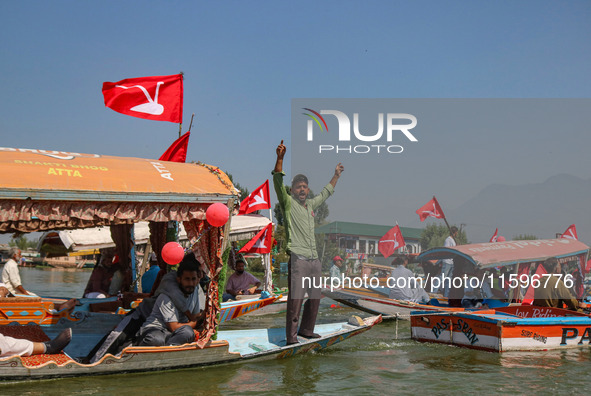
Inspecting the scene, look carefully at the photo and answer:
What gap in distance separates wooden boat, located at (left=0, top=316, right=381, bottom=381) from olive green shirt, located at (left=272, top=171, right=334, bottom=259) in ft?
4.57

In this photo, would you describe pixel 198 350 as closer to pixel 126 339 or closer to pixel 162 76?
pixel 126 339

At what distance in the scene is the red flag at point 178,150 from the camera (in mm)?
10164

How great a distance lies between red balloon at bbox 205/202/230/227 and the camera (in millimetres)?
6521

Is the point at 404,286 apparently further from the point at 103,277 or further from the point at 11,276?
the point at 11,276

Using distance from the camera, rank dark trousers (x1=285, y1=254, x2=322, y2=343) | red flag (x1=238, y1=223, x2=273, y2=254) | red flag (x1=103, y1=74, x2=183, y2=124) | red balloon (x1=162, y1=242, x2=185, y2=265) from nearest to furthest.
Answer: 1. red balloon (x1=162, y1=242, x2=185, y2=265)
2. dark trousers (x1=285, y1=254, x2=322, y2=343)
3. red flag (x1=103, y1=74, x2=183, y2=124)
4. red flag (x1=238, y1=223, x2=273, y2=254)

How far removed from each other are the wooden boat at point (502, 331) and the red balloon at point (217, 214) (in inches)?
188

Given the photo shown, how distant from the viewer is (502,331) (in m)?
8.66

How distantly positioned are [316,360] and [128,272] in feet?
16.9

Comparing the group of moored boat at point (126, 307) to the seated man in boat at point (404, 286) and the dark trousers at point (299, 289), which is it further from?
the seated man in boat at point (404, 286)

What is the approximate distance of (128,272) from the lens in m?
11.4

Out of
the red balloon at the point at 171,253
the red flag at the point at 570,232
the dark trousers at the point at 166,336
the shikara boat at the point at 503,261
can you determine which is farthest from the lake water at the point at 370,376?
the red flag at the point at 570,232

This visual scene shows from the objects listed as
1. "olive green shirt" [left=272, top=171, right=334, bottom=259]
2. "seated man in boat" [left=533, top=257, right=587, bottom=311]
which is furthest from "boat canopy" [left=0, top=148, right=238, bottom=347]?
"seated man in boat" [left=533, top=257, right=587, bottom=311]

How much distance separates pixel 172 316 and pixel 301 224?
221 cm

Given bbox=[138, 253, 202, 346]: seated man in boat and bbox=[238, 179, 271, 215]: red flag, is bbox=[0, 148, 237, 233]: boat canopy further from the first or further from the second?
bbox=[238, 179, 271, 215]: red flag
